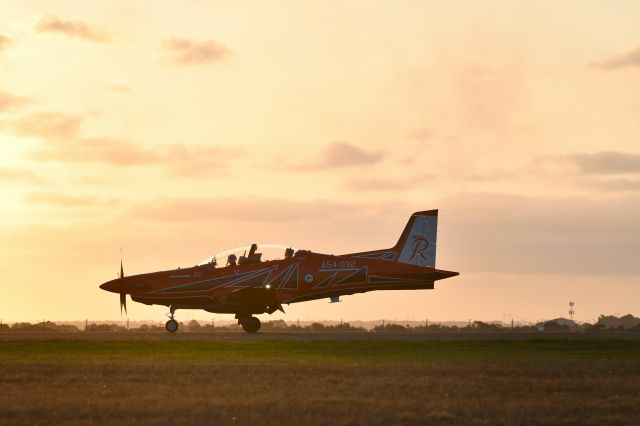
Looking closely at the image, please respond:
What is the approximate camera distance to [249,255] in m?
49.1

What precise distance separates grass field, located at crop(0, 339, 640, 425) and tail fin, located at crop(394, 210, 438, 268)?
16540mm

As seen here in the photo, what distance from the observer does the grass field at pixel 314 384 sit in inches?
773

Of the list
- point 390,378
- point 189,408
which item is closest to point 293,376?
point 390,378

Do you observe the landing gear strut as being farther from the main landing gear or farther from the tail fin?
the tail fin

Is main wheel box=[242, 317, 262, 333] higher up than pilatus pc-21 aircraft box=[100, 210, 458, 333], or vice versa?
pilatus pc-21 aircraft box=[100, 210, 458, 333]

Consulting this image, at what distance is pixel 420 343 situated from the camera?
41219 millimetres

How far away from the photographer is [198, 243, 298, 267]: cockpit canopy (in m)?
49.1

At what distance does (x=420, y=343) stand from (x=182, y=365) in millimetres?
14180

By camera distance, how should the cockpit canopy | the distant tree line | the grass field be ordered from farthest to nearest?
the distant tree line, the cockpit canopy, the grass field

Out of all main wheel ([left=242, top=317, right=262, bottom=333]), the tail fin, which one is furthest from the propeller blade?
the tail fin

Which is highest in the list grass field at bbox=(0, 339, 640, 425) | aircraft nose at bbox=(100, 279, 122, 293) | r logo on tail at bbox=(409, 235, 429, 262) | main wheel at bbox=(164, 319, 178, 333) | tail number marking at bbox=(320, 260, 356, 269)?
r logo on tail at bbox=(409, 235, 429, 262)

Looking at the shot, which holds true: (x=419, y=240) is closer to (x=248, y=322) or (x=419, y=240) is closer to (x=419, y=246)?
(x=419, y=246)

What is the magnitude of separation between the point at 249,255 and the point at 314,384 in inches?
974

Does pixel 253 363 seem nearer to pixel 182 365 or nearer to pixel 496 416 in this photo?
pixel 182 365
